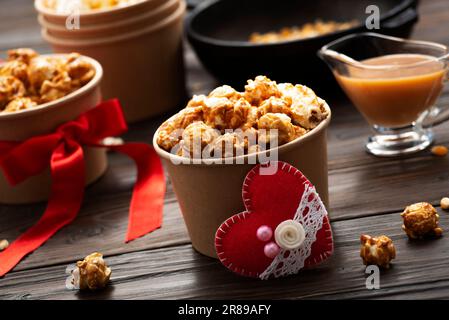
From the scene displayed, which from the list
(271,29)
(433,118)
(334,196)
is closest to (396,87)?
(433,118)

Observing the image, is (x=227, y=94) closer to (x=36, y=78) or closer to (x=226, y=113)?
(x=226, y=113)

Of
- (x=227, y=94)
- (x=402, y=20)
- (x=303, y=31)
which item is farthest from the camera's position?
(x=303, y=31)

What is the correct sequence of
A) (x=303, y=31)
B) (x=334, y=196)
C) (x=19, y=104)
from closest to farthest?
(x=334, y=196) → (x=19, y=104) → (x=303, y=31)

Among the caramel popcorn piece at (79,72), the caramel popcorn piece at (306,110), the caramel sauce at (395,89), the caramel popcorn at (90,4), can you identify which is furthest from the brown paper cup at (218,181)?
the caramel popcorn at (90,4)

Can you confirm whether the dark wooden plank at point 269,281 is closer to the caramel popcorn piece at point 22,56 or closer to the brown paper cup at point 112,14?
the caramel popcorn piece at point 22,56
